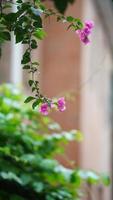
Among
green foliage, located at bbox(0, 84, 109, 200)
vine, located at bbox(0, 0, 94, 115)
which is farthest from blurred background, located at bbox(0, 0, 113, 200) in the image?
vine, located at bbox(0, 0, 94, 115)

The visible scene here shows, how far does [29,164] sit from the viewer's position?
199cm

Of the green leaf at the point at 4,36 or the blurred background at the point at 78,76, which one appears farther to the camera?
the blurred background at the point at 78,76

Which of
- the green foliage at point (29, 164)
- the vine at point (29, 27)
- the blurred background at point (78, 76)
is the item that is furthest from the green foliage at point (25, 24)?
the blurred background at point (78, 76)

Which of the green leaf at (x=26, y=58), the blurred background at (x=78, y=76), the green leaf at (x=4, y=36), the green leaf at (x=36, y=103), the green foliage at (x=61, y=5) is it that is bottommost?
the green leaf at (x=36, y=103)

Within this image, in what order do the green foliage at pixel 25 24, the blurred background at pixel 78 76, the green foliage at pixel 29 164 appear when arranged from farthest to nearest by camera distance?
the blurred background at pixel 78 76 → the green foliage at pixel 29 164 → the green foliage at pixel 25 24

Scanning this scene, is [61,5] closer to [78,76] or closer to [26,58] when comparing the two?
[26,58]

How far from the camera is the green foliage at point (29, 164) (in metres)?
1.90

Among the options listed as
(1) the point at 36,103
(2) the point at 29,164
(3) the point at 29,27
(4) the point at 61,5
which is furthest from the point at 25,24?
(2) the point at 29,164

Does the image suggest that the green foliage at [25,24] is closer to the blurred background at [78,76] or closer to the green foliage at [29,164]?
the green foliage at [29,164]

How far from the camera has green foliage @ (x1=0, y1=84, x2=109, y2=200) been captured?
1897 mm

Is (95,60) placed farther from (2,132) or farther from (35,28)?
(35,28)

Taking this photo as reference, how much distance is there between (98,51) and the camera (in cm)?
684

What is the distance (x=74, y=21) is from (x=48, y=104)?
0.20m

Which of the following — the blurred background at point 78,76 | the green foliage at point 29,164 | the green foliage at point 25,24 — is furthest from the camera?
the blurred background at point 78,76
